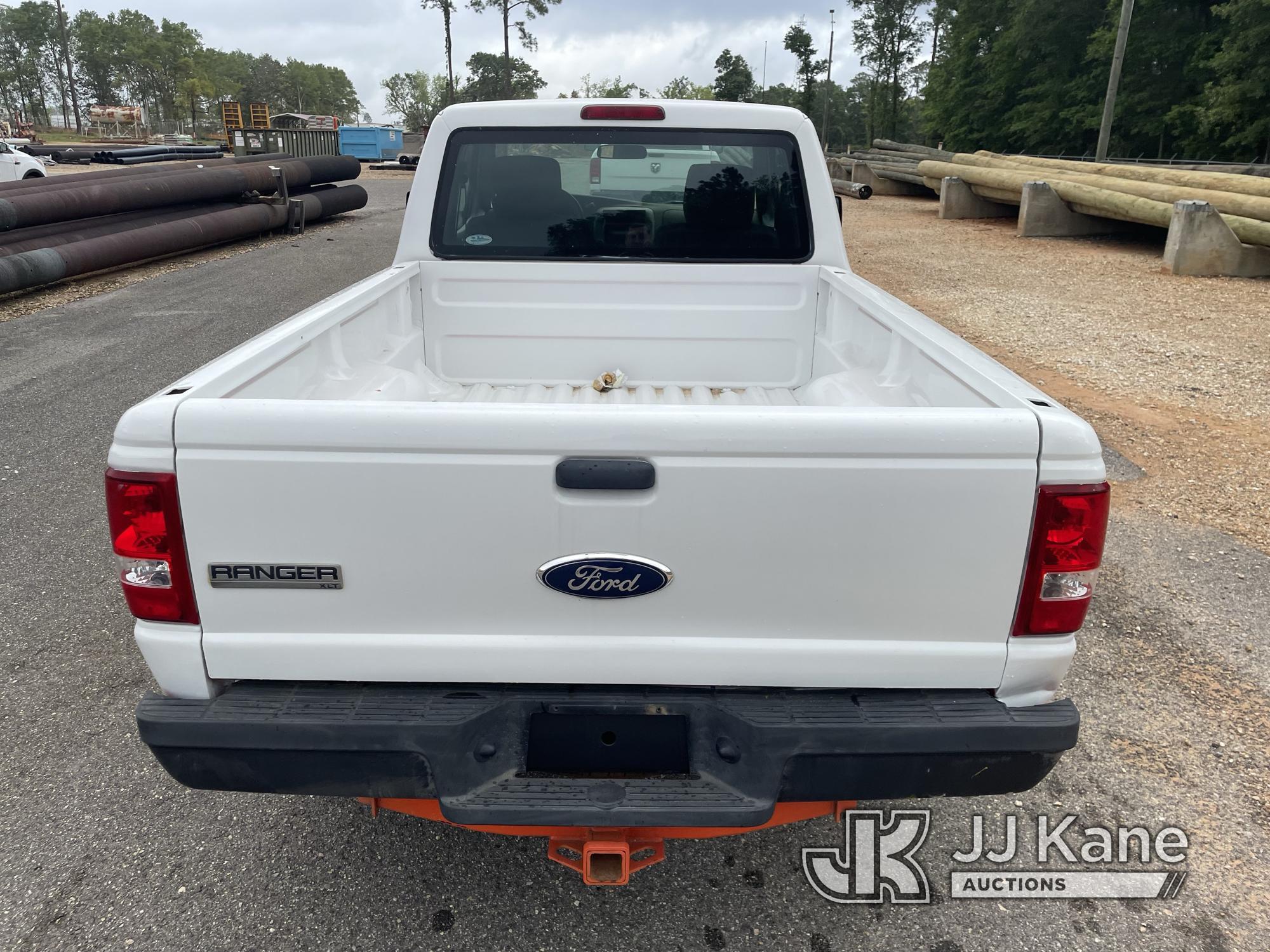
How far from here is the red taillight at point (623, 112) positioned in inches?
154

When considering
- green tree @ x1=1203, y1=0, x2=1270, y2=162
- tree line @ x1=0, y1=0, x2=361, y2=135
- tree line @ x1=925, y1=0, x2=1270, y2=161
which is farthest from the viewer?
tree line @ x1=0, y1=0, x2=361, y2=135

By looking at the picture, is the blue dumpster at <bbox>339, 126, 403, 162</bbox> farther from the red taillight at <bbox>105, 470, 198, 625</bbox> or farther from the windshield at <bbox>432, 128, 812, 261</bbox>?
the red taillight at <bbox>105, 470, 198, 625</bbox>

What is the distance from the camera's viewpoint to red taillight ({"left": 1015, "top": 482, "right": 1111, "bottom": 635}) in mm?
1936

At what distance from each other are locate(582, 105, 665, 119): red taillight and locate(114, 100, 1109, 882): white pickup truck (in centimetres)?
229

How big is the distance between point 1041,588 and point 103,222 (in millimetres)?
14907

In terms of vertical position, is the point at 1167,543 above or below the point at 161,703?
below

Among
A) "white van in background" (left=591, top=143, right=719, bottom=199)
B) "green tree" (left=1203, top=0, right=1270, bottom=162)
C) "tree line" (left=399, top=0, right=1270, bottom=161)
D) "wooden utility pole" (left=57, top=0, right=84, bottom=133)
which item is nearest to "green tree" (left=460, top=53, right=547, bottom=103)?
"tree line" (left=399, top=0, right=1270, bottom=161)

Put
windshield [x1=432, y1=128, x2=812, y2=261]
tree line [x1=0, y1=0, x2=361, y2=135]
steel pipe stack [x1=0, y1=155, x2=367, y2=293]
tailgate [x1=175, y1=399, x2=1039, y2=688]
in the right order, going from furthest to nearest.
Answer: tree line [x1=0, y1=0, x2=361, y2=135], steel pipe stack [x1=0, y1=155, x2=367, y2=293], windshield [x1=432, y1=128, x2=812, y2=261], tailgate [x1=175, y1=399, x2=1039, y2=688]

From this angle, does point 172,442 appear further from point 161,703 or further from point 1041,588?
point 1041,588

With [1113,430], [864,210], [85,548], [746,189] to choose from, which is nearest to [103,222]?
[85,548]

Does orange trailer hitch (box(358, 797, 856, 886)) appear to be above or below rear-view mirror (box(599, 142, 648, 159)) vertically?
below

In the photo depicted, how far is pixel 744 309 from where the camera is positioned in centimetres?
411

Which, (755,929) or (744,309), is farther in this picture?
(744,309)

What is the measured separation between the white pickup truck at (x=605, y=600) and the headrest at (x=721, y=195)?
213cm
